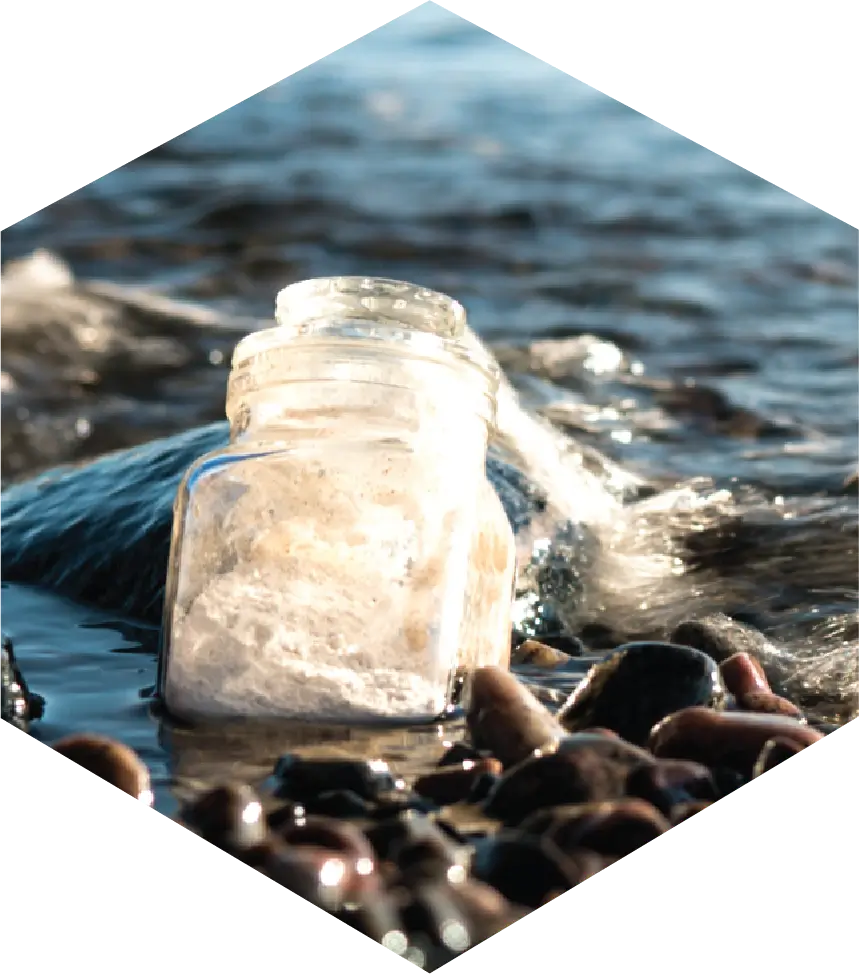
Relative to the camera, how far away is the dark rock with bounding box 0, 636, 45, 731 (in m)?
2.58

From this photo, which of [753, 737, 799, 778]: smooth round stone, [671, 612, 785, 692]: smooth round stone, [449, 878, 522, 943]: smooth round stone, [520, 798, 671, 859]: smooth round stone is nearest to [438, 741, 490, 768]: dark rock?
[520, 798, 671, 859]: smooth round stone

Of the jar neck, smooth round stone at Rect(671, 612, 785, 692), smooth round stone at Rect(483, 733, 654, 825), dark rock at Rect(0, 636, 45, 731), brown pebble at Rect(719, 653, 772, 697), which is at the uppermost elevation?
the jar neck

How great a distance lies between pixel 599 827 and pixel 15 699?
1071 millimetres

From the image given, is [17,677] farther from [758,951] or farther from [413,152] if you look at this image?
[413,152]

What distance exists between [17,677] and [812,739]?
136 centimetres

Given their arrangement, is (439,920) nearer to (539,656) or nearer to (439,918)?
(439,918)

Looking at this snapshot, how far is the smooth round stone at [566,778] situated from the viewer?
7.06 feet

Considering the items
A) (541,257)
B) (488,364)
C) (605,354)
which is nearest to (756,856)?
Result: (488,364)

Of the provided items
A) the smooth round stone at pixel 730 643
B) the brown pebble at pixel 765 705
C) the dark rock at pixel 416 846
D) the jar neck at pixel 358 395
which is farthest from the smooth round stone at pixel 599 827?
the smooth round stone at pixel 730 643

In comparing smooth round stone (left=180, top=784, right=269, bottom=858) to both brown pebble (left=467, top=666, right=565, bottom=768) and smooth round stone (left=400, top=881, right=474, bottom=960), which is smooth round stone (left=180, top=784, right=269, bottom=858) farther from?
brown pebble (left=467, top=666, right=565, bottom=768)

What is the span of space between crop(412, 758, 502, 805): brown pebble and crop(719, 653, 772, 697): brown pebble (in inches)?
22.9

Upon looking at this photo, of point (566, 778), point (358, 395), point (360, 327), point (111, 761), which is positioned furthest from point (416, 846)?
point (360, 327)

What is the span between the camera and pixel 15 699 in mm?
2623

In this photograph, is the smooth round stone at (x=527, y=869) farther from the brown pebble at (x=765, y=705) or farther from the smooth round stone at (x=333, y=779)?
the brown pebble at (x=765, y=705)
